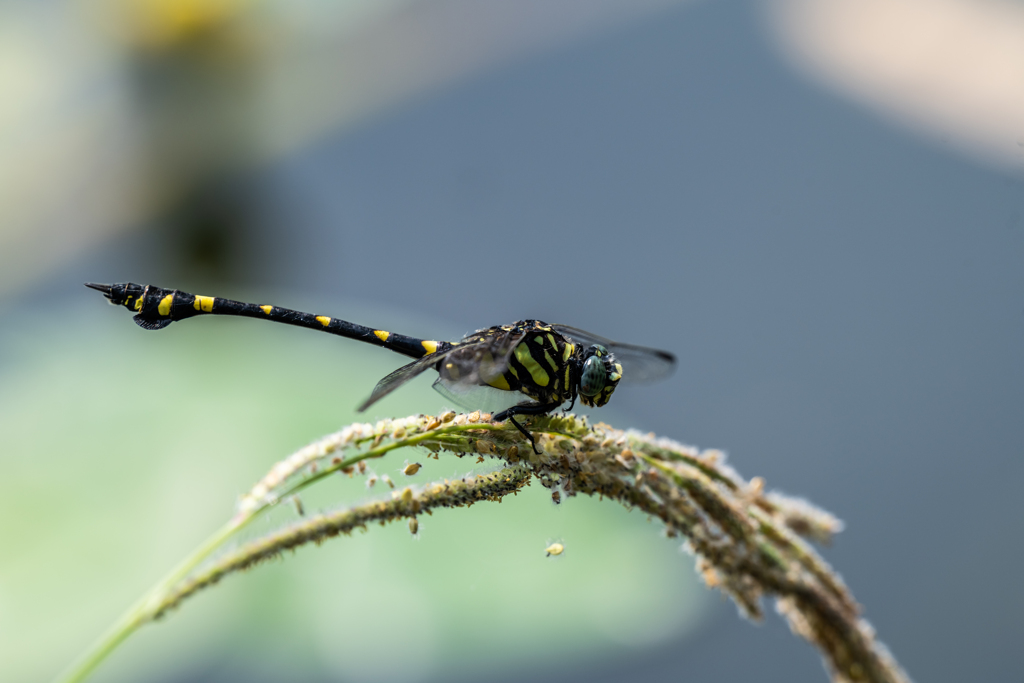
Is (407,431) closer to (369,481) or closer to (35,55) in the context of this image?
(369,481)

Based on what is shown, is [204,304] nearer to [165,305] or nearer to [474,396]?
[165,305]

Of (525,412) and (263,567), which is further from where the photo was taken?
(263,567)

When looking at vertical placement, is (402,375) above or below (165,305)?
below

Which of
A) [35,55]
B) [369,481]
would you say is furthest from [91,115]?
[369,481]

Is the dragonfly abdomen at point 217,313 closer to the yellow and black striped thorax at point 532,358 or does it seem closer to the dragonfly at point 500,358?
the dragonfly at point 500,358

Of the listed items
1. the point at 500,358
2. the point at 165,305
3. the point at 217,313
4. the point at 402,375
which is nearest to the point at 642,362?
the point at 500,358

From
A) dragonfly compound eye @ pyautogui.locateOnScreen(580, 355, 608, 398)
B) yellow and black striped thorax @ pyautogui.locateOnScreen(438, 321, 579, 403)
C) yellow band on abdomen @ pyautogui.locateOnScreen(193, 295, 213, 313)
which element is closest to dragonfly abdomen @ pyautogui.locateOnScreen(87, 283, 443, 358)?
yellow band on abdomen @ pyautogui.locateOnScreen(193, 295, 213, 313)
